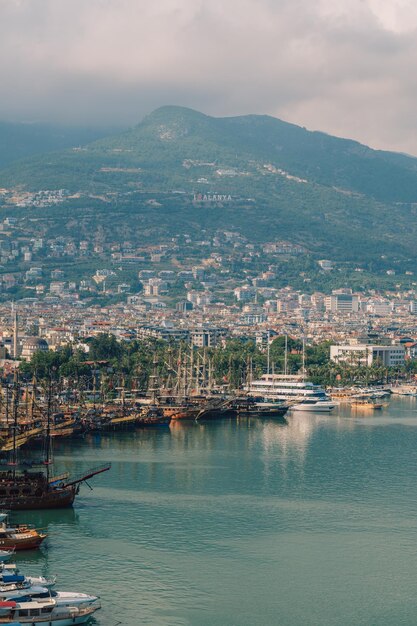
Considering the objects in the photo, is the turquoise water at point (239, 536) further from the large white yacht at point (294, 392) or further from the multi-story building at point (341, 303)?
the multi-story building at point (341, 303)

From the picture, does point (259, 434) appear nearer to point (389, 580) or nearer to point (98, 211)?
point (389, 580)

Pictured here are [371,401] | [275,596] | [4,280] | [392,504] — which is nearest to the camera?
[275,596]

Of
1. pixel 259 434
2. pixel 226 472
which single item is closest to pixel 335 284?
pixel 259 434

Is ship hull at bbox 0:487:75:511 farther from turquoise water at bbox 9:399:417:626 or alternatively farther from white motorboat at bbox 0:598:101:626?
white motorboat at bbox 0:598:101:626

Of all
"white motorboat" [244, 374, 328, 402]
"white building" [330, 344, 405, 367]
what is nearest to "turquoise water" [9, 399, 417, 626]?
"white motorboat" [244, 374, 328, 402]

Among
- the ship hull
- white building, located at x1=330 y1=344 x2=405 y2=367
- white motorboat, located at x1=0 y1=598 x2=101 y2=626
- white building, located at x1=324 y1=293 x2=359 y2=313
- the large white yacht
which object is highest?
white building, located at x1=324 y1=293 x2=359 y2=313

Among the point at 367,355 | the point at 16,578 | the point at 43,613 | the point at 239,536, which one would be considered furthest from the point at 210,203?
the point at 43,613

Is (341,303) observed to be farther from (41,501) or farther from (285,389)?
(41,501)
